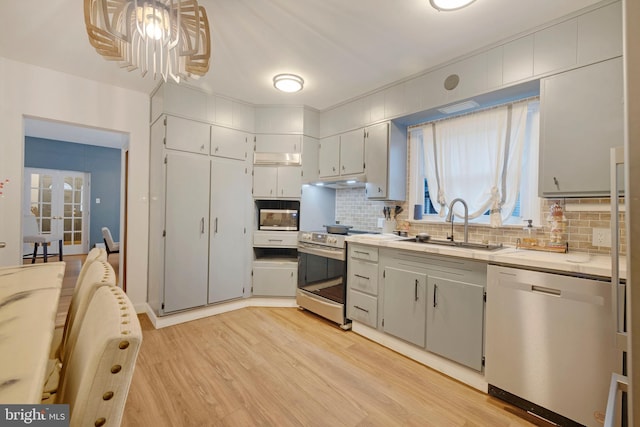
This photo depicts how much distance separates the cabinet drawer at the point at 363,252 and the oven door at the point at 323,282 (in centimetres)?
13

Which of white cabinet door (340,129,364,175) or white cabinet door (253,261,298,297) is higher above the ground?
white cabinet door (340,129,364,175)

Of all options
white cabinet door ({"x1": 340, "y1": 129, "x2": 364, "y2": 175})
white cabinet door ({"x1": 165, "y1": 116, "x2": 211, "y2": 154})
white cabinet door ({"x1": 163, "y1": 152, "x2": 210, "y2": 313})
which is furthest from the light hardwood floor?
white cabinet door ({"x1": 165, "y1": 116, "x2": 211, "y2": 154})

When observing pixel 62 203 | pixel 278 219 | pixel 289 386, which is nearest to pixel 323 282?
pixel 278 219

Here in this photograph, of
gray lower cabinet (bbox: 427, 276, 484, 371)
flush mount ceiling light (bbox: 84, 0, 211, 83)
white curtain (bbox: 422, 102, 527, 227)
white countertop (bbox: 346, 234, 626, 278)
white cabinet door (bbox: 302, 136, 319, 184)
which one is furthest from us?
white cabinet door (bbox: 302, 136, 319, 184)

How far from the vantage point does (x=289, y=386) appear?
1944 millimetres

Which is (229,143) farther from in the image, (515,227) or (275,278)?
(515,227)

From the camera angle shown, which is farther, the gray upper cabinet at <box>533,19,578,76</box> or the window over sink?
the window over sink

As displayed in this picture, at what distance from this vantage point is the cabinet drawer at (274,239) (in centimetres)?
351

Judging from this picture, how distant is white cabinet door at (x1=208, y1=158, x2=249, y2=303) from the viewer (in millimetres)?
3195

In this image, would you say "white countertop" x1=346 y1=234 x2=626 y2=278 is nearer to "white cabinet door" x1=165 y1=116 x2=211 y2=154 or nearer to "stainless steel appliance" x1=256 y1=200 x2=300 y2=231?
"stainless steel appliance" x1=256 y1=200 x2=300 y2=231

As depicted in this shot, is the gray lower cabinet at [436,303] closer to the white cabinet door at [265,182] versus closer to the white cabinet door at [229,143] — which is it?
the white cabinet door at [265,182]

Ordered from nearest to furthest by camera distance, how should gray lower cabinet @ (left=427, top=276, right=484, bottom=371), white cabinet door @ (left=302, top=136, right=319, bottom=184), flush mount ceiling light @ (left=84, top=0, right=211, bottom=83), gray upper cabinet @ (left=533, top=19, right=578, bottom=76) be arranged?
flush mount ceiling light @ (left=84, top=0, right=211, bottom=83) < gray upper cabinet @ (left=533, top=19, right=578, bottom=76) < gray lower cabinet @ (left=427, top=276, right=484, bottom=371) < white cabinet door @ (left=302, top=136, right=319, bottom=184)

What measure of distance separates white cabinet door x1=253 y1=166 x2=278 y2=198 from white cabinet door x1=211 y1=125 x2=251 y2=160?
27 cm

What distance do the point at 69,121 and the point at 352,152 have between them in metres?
3.02
